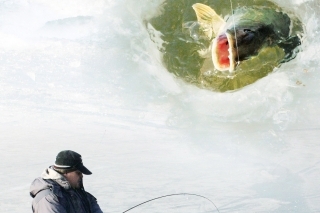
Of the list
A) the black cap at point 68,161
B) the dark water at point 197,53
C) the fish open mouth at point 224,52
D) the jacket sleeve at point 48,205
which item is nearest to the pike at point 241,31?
the fish open mouth at point 224,52

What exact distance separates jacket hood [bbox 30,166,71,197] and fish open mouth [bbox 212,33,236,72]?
103 inches

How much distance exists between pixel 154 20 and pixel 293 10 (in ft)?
7.15

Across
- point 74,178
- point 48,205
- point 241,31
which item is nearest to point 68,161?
point 74,178

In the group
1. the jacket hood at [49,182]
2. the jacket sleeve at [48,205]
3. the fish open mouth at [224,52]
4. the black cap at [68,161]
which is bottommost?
the jacket sleeve at [48,205]

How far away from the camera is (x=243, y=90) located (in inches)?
293

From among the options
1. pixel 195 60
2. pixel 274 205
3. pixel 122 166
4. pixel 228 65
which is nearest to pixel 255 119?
pixel 195 60

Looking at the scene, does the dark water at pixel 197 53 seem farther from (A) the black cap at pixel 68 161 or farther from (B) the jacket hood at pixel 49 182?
(B) the jacket hood at pixel 49 182

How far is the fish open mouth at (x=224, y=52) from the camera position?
16.1 ft

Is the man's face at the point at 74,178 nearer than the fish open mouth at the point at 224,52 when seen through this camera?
Yes

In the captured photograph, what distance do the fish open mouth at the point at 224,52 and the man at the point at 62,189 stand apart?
2.41m

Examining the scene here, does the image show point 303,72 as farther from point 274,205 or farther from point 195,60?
point 274,205

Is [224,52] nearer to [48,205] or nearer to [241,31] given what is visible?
[241,31]

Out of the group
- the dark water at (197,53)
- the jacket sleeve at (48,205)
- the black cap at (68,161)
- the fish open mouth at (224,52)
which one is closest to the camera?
the jacket sleeve at (48,205)

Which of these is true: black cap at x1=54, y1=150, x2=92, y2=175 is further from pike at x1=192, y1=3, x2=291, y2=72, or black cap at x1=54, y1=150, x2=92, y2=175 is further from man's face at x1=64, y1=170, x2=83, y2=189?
pike at x1=192, y1=3, x2=291, y2=72
